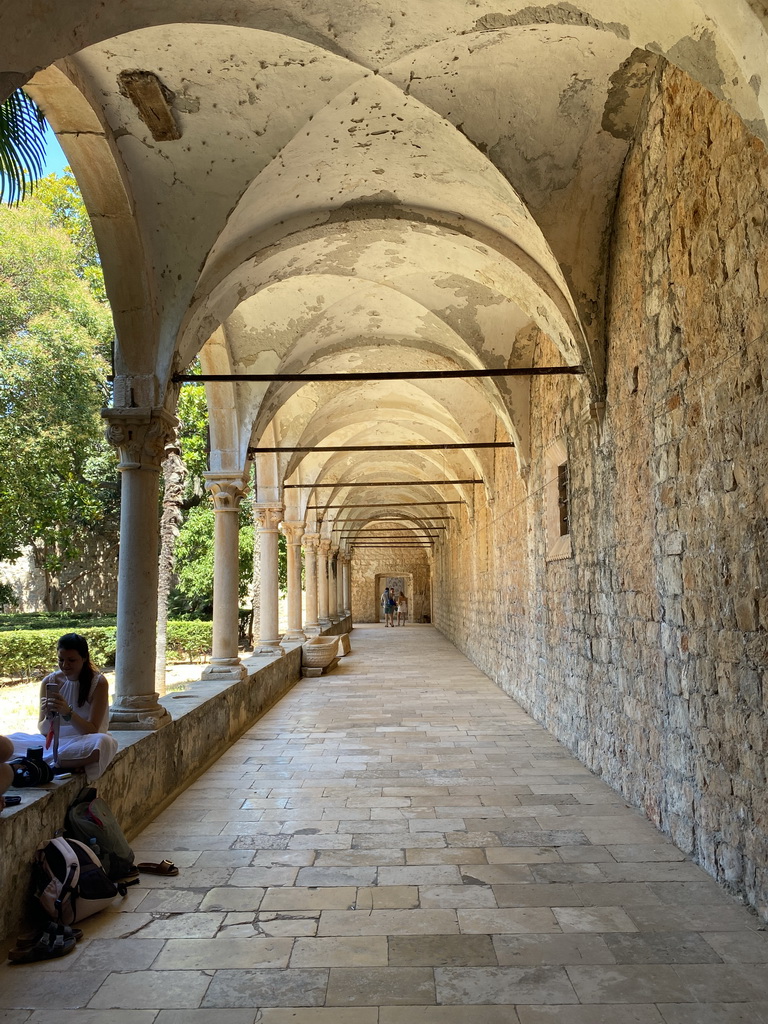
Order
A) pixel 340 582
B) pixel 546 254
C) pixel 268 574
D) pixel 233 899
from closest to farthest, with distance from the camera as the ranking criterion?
pixel 233 899, pixel 546 254, pixel 268 574, pixel 340 582

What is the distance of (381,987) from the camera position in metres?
2.39

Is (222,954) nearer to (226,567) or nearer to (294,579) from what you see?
(226,567)

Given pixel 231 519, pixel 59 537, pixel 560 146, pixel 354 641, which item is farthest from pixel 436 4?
pixel 354 641

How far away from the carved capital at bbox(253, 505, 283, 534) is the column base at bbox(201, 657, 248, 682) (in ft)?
12.2

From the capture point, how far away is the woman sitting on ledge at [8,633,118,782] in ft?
10.7

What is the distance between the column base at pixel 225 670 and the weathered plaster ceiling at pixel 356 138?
128 inches

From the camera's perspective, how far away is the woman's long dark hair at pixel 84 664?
3.34 m

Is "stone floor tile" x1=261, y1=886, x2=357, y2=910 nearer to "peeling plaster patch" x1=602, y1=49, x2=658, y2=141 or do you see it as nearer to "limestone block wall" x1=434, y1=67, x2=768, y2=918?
"limestone block wall" x1=434, y1=67, x2=768, y2=918

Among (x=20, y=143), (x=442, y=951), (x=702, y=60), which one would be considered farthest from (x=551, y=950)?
(x=20, y=143)

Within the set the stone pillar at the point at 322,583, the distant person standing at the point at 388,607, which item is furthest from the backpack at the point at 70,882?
the distant person standing at the point at 388,607

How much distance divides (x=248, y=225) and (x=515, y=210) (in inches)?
74.6

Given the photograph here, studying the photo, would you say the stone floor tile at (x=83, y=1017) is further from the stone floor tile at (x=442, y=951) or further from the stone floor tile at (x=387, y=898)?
the stone floor tile at (x=387, y=898)

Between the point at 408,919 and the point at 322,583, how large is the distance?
17.3m

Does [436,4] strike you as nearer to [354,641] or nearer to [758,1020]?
[758,1020]
